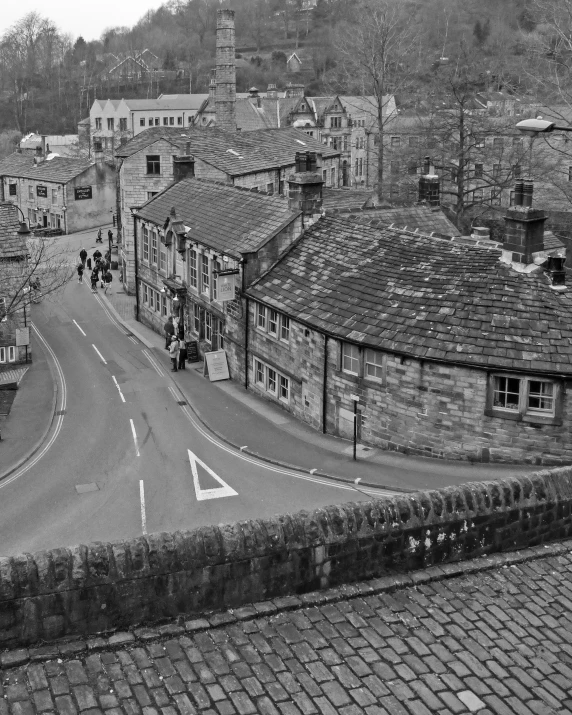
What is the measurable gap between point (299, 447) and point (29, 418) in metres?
8.75

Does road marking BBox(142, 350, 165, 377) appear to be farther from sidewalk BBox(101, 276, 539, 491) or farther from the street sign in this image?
the street sign

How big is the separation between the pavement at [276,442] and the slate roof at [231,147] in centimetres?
1855

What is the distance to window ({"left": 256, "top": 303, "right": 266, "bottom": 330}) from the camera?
28.4 meters

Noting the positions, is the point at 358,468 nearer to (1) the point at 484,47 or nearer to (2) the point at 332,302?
(2) the point at 332,302

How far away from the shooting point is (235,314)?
3016 centimetres

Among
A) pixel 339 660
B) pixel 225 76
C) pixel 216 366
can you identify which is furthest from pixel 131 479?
pixel 225 76

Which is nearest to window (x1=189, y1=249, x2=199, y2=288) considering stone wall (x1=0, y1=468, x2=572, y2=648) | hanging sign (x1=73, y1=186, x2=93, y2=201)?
stone wall (x1=0, y1=468, x2=572, y2=648)

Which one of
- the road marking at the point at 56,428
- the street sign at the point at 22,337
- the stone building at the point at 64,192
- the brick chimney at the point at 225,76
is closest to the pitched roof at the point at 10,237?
the street sign at the point at 22,337

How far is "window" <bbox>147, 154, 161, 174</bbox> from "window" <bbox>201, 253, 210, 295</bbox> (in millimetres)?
16656

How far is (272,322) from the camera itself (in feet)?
91.0

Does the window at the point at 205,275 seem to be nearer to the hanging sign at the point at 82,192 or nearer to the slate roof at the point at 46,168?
the slate roof at the point at 46,168

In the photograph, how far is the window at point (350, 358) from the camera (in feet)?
77.2

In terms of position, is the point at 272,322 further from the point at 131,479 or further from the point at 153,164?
the point at 153,164

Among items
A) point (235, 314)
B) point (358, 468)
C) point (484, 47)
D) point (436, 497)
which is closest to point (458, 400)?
point (358, 468)
